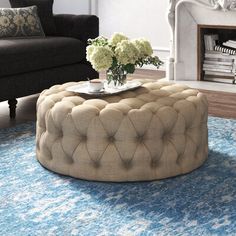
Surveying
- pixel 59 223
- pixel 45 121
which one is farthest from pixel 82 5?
pixel 59 223

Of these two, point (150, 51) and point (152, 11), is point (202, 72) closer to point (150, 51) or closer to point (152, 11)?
point (152, 11)

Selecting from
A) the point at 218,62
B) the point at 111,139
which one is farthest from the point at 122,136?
the point at 218,62

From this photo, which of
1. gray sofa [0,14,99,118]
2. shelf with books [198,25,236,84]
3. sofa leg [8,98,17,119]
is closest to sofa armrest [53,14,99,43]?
gray sofa [0,14,99,118]

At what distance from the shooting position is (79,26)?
4.54 meters

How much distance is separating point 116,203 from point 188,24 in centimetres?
321

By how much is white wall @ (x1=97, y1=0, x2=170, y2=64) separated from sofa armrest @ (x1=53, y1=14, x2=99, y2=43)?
1.45 m

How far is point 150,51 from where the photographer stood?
9.40ft

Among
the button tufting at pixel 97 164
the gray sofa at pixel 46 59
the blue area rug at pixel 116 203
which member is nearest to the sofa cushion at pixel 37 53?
the gray sofa at pixel 46 59

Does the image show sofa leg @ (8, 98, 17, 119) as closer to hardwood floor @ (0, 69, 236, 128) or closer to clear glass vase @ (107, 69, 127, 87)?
hardwood floor @ (0, 69, 236, 128)

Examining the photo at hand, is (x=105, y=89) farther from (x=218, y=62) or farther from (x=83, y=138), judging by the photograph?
(x=218, y=62)

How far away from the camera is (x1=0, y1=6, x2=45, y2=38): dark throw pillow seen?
4.29 metres

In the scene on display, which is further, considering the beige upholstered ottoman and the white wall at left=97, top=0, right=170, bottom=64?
the white wall at left=97, top=0, right=170, bottom=64

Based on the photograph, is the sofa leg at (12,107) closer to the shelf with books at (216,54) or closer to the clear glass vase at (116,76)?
the clear glass vase at (116,76)

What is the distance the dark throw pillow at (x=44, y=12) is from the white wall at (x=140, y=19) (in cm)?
152
